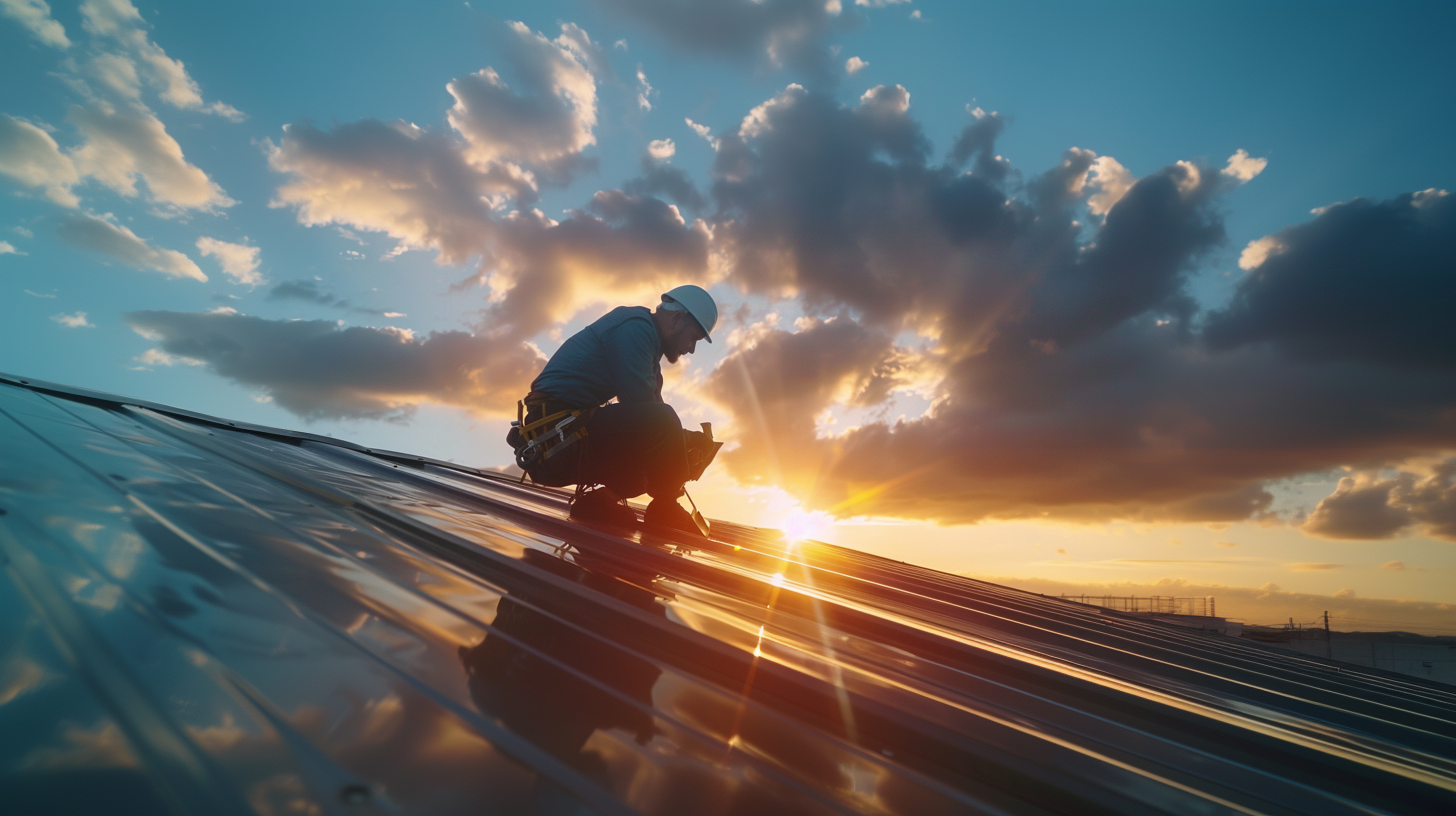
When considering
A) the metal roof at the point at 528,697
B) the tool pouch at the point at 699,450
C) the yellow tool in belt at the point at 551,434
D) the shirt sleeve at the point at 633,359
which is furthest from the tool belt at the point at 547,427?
the metal roof at the point at 528,697

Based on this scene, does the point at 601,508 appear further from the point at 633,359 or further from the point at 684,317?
the point at 684,317

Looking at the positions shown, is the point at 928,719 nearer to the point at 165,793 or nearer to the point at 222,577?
the point at 165,793

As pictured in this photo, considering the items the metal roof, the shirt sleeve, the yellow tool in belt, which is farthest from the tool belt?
the metal roof

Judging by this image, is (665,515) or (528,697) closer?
(528,697)

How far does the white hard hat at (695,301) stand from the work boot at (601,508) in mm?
1125

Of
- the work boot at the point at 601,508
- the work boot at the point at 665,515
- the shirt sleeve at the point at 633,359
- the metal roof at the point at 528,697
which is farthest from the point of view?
the work boot at the point at 665,515

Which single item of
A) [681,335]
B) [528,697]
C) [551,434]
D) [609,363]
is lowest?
[528,697]

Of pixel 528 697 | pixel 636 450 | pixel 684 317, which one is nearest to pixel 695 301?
pixel 684 317

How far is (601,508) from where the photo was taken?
355cm

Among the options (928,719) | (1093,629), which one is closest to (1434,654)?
(1093,629)

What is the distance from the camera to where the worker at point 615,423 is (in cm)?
336

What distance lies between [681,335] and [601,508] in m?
1.12

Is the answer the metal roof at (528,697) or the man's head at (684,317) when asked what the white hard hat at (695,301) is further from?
the metal roof at (528,697)

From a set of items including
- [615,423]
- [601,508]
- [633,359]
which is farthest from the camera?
[601,508]
